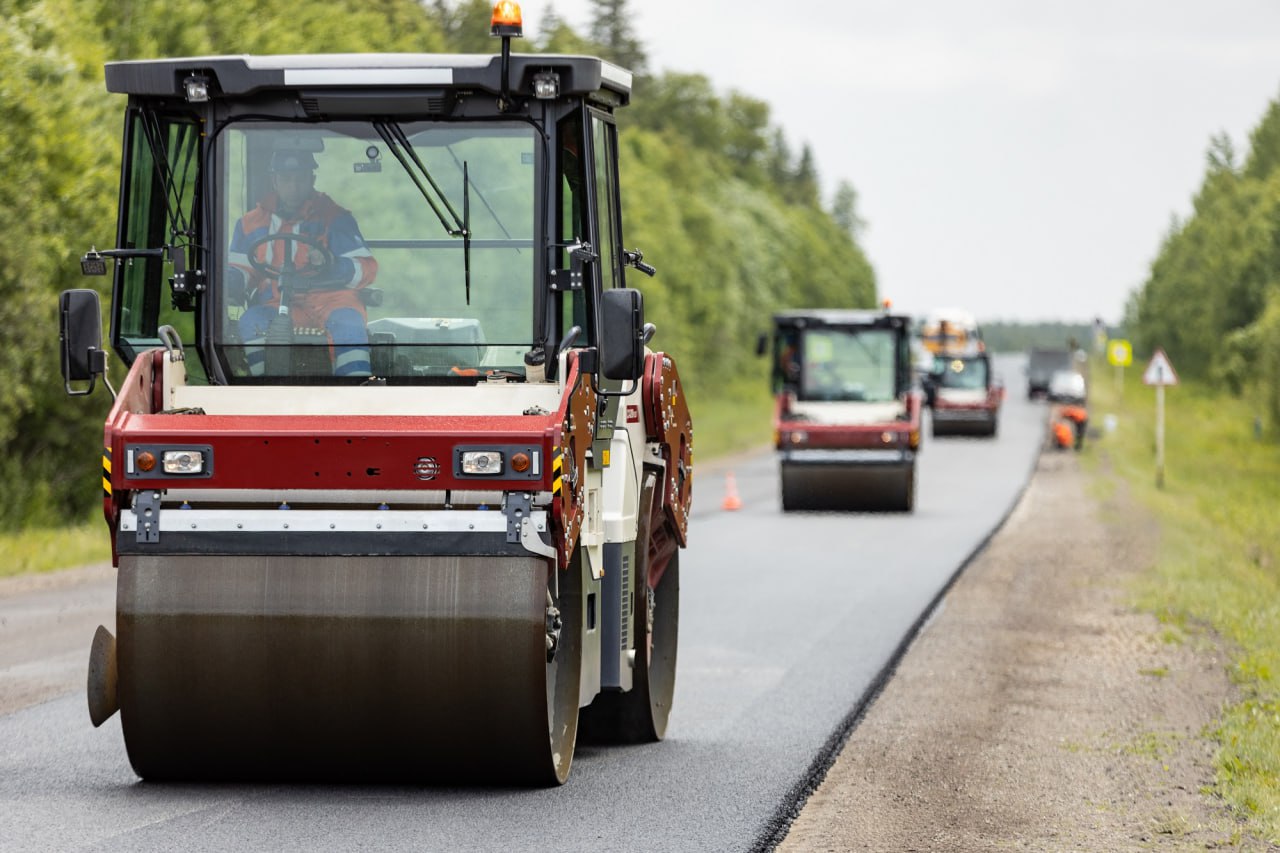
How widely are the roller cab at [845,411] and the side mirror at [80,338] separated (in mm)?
18625

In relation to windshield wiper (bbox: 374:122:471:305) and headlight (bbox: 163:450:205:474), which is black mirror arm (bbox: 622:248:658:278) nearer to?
windshield wiper (bbox: 374:122:471:305)

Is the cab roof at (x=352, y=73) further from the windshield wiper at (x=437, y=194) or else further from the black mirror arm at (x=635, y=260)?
the black mirror arm at (x=635, y=260)

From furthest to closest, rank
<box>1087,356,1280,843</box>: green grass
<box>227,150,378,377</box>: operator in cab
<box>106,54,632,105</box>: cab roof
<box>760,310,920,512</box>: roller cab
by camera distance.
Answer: <box>760,310,920,512</box>: roller cab, <box>1087,356,1280,843</box>: green grass, <box>227,150,378,377</box>: operator in cab, <box>106,54,632,105</box>: cab roof

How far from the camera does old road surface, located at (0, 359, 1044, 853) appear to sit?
7008 mm

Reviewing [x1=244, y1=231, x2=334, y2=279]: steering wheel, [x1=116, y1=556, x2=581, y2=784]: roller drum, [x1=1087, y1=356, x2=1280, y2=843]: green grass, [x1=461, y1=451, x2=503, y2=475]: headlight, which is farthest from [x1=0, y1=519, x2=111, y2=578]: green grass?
[x1=461, y1=451, x2=503, y2=475]: headlight

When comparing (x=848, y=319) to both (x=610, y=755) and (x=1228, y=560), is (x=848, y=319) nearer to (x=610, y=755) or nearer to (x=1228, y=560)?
(x=1228, y=560)

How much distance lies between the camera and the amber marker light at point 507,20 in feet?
24.4

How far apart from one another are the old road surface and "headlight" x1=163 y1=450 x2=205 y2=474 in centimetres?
126

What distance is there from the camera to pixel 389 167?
791 cm

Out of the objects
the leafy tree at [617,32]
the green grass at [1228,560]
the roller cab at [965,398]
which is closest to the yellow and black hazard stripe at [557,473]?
the green grass at [1228,560]

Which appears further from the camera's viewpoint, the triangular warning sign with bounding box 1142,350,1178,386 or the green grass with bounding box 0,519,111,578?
the triangular warning sign with bounding box 1142,350,1178,386

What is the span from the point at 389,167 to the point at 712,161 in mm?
102012

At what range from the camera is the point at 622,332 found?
24.1 feet

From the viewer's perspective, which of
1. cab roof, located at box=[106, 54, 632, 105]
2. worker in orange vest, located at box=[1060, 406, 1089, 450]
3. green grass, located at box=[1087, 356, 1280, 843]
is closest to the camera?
cab roof, located at box=[106, 54, 632, 105]
